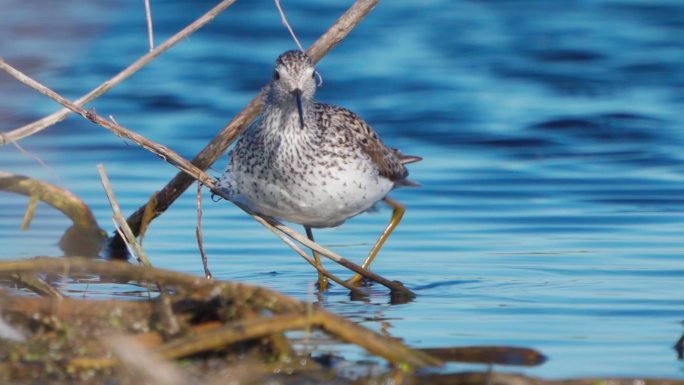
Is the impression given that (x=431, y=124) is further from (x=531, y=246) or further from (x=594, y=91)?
(x=531, y=246)

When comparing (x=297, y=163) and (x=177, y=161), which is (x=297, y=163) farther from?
(x=177, y=161)

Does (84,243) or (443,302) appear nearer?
(443,302)

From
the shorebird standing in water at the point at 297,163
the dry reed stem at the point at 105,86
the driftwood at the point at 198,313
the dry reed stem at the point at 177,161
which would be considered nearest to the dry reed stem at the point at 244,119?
the shorebird standing in water at the point at 297,163

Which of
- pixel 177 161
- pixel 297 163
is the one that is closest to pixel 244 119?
pixel 297 163

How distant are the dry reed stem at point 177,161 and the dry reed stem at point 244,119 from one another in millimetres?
343

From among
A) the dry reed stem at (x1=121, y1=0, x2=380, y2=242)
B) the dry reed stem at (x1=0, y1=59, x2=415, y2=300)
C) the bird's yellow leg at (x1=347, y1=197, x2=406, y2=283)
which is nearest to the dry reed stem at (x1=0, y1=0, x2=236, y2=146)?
the dry reed stem at (x1=0, y1=59, x2=415, y2=300)

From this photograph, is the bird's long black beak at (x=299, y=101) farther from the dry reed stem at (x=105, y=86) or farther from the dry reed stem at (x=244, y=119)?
the dry reed stem at (x=105, y=86)

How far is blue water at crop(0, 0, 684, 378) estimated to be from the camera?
17.9 ft

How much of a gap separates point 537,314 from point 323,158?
54.3 inches

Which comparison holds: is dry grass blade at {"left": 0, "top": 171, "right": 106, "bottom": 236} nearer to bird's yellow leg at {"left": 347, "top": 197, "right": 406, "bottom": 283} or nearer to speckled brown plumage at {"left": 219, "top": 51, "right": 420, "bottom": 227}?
speckled brown plumage at {"left": 219, "top": 51, "right": 420, "bottom": 227}

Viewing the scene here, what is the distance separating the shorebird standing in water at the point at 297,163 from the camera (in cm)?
611

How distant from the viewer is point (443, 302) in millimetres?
6262

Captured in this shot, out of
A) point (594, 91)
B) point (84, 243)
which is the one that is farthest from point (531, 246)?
point (594, 91)

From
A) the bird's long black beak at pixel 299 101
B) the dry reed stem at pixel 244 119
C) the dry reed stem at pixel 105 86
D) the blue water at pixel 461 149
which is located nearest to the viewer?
the blue water at pixel 461 149
